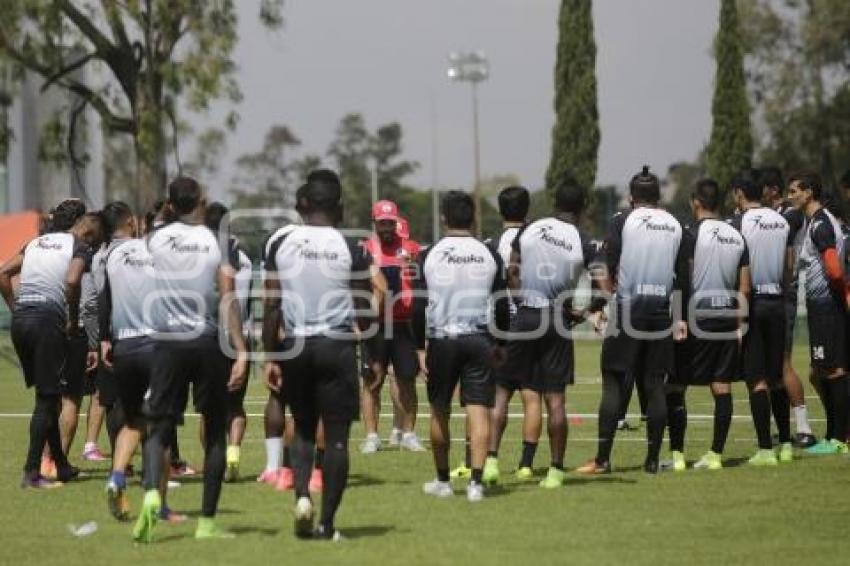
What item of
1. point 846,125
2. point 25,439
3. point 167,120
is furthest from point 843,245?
point 846,125

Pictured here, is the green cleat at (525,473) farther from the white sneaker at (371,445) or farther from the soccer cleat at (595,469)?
the white sneaker at (371,445)

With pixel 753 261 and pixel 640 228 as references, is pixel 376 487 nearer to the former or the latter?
pixel 640 228

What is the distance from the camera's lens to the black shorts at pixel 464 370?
14.1 metres

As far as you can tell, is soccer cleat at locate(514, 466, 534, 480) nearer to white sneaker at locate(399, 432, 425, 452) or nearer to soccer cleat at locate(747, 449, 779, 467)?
soccer cleat at locate(747, 449, 779, 467)

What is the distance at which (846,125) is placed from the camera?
78.7 meters

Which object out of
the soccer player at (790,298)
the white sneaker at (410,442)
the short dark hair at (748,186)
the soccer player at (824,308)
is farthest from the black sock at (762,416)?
the white sneaker at (410,442)

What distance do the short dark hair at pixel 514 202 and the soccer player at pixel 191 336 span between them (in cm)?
363

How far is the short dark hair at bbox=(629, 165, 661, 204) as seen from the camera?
1548 centimetres

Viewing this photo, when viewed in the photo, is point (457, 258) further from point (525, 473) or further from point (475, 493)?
point (525, 473)

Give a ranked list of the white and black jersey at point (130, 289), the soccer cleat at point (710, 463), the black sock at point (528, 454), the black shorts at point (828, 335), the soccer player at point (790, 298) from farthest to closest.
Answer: the black shorts at point (828, 335)
the soccer player at point (790, 298)
the soccer cleat at point (710, 463)
the black sock at point (528, 454)
the white and black jersey at point (130, 289)

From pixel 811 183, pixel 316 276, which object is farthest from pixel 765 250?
pixel 316 276

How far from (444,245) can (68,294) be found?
3.17 metres

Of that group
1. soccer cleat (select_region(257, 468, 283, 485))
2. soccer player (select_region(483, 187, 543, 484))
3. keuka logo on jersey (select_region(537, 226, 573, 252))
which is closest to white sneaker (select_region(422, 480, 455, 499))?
soccer player (select_region(483, 187, 543, 484))

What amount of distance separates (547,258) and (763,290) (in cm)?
257
